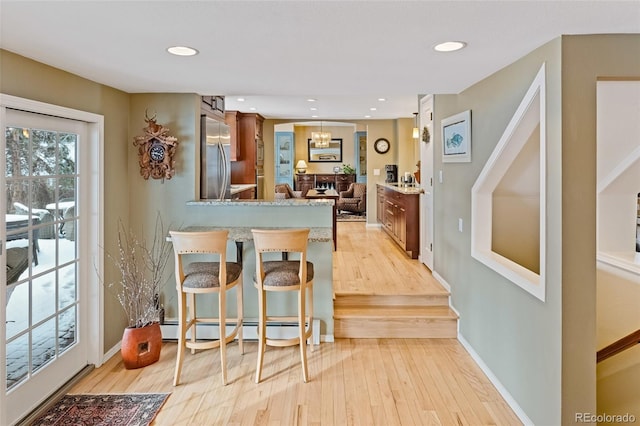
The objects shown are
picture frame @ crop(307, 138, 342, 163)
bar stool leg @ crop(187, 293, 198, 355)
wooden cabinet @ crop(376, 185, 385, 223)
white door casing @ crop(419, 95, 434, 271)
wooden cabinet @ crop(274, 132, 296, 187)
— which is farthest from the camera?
picture frame @ crop(307, 138, 342, 163)

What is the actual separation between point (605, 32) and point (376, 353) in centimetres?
270

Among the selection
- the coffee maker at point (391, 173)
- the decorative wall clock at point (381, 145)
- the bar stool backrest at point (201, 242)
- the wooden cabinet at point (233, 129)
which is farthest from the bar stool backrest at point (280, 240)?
the decorative wall clock at point (381, 145)

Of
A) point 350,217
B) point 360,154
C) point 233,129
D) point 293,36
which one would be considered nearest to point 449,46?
point 293,36

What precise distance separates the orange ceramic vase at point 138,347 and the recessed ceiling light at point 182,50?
2.07 meters

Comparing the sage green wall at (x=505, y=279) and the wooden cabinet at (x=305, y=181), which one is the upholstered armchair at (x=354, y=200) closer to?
the wooden cabinet at (x=305, y=181)

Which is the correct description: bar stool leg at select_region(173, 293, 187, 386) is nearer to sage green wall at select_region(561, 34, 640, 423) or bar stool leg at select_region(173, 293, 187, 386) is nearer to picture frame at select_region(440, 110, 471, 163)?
sage green wall at select_region(561, 34, 640, 423)

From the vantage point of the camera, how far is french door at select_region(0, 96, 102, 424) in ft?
7.91

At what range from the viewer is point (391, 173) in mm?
8273

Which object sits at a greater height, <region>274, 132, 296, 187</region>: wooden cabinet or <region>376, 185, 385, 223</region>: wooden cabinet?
<region>274, 132, 296, 187</region>: wooden cabinet

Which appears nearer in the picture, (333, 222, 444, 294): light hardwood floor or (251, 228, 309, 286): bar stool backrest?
(251, 228, 309, 286): bar stool backrest

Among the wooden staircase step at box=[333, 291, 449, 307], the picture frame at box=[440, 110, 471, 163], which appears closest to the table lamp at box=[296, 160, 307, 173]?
the picture frame at box=[440, 110, 471, 163]

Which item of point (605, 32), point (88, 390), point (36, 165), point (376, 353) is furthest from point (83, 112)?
point (605, 32)

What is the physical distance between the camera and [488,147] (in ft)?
9.91

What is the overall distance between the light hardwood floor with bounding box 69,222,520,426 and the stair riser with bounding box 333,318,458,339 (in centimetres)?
7
